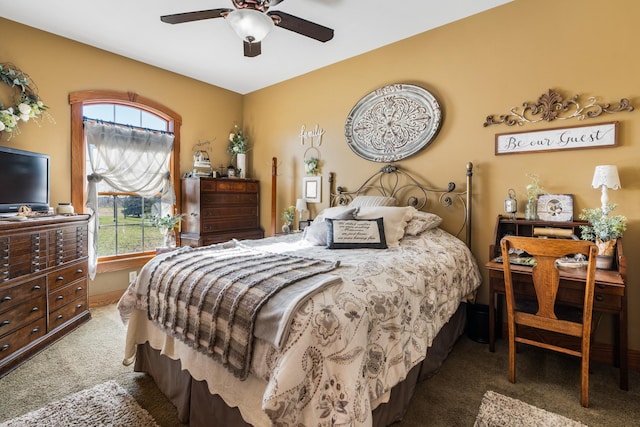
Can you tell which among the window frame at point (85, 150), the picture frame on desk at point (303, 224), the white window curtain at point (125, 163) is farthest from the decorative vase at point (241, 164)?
the picture frame on desk at point (303, 224)

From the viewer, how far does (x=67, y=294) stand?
9.19ft

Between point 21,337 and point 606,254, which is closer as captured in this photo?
point 606,254

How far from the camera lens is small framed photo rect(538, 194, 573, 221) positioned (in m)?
2.39

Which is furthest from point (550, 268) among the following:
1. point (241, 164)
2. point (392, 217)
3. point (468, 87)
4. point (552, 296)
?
point (241, 164)

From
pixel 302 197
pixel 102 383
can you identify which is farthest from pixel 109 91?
pixel 102 383

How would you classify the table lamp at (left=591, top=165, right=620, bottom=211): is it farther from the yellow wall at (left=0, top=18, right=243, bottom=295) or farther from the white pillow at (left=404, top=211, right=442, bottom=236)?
the yellow wall at (left=0, top=18, right=243, bottom=295)

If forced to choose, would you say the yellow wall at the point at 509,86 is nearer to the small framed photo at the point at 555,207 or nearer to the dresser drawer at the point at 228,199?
the small framed photo at the point at 555,207

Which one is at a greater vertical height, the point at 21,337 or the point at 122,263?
the point at 122,263

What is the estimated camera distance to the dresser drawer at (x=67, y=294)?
8.61 ft

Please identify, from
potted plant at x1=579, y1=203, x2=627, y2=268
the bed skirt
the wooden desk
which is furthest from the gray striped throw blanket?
potted plant at x1=579, y1=203, x2=627, y2=268

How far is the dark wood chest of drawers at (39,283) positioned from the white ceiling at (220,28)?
6.08ft

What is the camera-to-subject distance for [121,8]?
8.94 feet

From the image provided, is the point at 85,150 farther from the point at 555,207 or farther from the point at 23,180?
the point at 555,207

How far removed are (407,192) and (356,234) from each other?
1.08 meters
